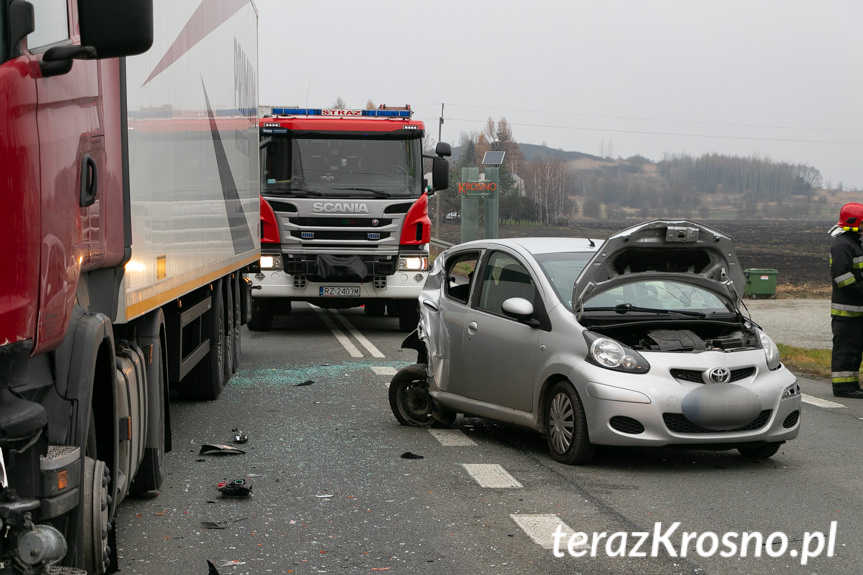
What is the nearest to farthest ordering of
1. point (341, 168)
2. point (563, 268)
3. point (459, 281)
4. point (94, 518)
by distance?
point (94, 518), point (563, 268), point (459, 281), point (341, 168)

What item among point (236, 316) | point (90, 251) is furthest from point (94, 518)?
point (236, 316)

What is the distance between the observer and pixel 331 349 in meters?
16.0

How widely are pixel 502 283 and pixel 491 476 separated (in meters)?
1.92

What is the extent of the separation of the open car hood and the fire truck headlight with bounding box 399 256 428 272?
10.0 m

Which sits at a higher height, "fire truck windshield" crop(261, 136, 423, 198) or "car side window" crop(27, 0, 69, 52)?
"car side window" crop(27, 0, 69, 52)

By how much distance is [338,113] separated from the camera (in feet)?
60.6

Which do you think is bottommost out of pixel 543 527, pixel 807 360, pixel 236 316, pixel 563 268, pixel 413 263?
pixel 807 360


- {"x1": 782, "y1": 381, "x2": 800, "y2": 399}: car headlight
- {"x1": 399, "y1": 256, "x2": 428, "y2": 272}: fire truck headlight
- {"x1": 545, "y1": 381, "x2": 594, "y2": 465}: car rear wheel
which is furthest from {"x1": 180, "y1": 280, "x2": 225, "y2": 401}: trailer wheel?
{"x1": 399, "y1": 256, "x2": 428, "y2": 272}: fire truck headlight

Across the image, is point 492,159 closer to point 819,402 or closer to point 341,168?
point 341,168

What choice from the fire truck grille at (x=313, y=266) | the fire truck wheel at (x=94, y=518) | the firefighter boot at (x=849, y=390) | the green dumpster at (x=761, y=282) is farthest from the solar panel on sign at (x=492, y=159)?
the fire truck wheel at (x=94, y=518)

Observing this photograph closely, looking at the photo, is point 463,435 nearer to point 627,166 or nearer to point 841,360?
point 841,360

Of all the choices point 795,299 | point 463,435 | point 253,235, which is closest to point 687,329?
point 463,435

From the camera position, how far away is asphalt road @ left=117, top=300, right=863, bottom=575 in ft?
18.2

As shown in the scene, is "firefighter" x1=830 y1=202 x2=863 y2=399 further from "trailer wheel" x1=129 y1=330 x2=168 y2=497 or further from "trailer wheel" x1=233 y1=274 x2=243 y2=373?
"trailer wheel" x1=129 y1=330 x2=168 y2=497
